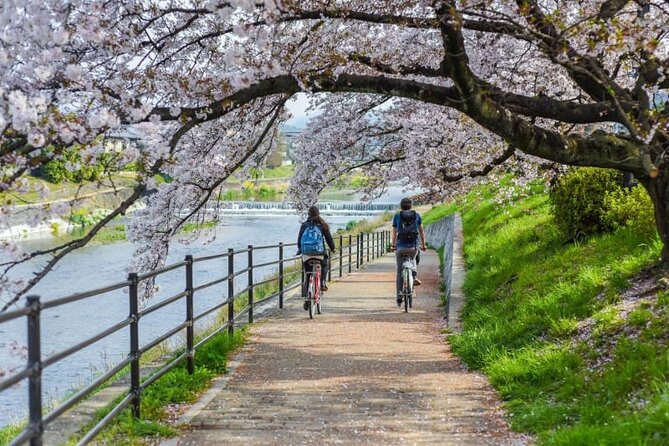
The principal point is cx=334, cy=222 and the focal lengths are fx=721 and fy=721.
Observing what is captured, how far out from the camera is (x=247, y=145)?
996 centimetres

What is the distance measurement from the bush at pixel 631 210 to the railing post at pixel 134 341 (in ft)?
21.2

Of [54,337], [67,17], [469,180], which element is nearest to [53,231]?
[67,17]

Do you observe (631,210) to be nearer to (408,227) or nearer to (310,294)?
(408,227)

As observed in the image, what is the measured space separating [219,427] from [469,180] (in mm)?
10340

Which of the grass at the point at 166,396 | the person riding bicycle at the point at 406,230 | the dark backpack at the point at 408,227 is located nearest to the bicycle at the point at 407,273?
the person riding bicycle at the point at 406,230

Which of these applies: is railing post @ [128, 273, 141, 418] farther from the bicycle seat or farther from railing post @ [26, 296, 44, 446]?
the bicycle seat

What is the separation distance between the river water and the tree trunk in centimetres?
609

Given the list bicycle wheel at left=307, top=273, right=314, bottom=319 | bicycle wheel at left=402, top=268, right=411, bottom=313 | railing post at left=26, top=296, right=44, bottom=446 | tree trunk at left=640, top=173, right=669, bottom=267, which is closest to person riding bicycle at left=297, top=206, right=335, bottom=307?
bicycle wheel at left=307, top=273, right=314, bottom=319

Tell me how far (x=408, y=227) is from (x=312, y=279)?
181cm

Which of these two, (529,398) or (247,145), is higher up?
(247,145)

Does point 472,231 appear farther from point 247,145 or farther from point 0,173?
point 0,173

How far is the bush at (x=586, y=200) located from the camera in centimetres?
1043

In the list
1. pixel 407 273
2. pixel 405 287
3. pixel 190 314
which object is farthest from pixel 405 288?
pixel 190 314

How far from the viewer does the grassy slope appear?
4805 millimetres
